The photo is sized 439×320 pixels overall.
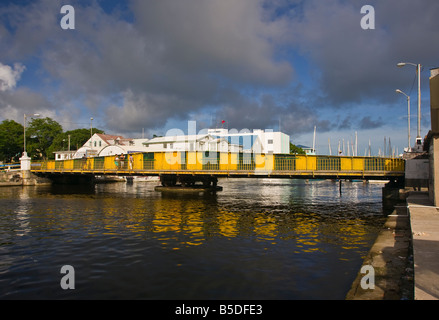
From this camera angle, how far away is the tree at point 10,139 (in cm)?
8275

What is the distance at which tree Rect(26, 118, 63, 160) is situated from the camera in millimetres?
92562

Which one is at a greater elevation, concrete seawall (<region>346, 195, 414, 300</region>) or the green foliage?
the green foliage

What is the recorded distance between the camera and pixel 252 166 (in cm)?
3294

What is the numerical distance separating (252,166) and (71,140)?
278ft

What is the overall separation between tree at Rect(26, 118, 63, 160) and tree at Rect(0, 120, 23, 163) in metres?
4.20

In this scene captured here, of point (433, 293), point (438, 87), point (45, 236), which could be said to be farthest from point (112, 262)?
point (438, 87)

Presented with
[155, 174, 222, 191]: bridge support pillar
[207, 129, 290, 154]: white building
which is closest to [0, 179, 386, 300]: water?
[155, 174, 222, 191]: bridge support pillar

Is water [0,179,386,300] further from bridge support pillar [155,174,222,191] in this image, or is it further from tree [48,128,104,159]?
tree [48,128,104,159]

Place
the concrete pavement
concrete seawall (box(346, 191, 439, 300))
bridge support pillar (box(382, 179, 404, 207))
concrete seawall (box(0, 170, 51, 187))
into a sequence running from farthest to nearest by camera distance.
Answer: concrete seawall (box(0, 170, 51, 187)) → bridge support pillar (box(382, 179, 404, 207)) → concrete seawall (box(346, 191, 439, 300)) → the concrete pavement

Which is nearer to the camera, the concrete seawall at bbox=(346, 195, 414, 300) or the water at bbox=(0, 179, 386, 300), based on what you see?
the concrete seawall at bbox=(346, 195, 414, 300)

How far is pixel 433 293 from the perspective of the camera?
5996mm

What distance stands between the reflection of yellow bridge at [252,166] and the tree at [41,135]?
59981 mm

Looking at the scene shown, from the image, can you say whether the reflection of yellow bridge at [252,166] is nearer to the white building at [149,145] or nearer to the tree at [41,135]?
the white building at [149,145]
